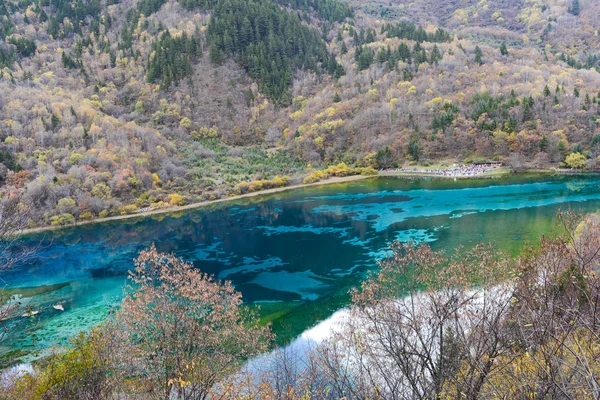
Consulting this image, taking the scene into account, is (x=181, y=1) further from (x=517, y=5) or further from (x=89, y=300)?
(x=517, y=5)

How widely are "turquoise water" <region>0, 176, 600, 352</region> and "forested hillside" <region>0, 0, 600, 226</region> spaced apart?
13.6m

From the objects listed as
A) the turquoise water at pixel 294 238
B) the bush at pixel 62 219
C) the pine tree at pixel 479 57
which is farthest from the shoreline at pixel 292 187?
the pine tree at pixel 479 57

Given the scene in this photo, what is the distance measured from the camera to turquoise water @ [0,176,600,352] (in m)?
32.3

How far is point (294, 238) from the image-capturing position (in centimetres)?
4875

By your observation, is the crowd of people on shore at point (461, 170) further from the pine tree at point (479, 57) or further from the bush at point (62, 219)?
the bush at point (62, 219)

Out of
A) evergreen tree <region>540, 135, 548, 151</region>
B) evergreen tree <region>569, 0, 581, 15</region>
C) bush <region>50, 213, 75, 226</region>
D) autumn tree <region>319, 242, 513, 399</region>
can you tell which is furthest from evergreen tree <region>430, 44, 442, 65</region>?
autumn tree <region>319, 242, 513, 399</region>

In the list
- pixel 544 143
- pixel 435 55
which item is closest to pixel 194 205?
pixel 544 143

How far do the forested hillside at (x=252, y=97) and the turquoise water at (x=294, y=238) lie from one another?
44.7 ft

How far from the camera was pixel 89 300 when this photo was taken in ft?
115

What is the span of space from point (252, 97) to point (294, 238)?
88.2 metres

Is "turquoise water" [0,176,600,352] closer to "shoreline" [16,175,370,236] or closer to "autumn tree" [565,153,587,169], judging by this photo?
"shoreline" [16,175,370,236]

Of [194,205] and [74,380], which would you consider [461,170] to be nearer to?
[194,205]

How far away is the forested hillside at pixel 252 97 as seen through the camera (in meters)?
78.6

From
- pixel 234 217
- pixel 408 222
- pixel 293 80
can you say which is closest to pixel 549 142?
pixel 408 222
